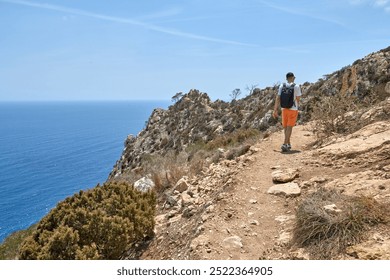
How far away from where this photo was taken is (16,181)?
176ft

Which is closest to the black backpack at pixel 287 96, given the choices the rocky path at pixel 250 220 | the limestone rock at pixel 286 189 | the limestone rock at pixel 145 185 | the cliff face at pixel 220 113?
the rocky path at pixel 250 220

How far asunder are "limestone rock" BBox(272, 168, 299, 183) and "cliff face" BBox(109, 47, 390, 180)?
12.0 m

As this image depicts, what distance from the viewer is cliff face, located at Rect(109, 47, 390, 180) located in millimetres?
21375

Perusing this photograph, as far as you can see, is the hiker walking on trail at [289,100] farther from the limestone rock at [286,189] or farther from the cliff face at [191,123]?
the cliff face at [191,123]

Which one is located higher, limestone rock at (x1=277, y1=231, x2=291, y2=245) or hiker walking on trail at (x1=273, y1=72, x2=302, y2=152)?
hiker walking on trail at (x1=273, y1=72, x2=302, y2=152)

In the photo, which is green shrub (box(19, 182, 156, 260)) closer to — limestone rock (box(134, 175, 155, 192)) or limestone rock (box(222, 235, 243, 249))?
limestone rock (box(222, 235, 243, 249))

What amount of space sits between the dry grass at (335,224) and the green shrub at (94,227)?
110 inches

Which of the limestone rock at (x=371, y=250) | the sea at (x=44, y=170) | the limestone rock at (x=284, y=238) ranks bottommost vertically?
the sea at (x=44, y=170)

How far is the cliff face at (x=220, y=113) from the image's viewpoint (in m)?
21.4

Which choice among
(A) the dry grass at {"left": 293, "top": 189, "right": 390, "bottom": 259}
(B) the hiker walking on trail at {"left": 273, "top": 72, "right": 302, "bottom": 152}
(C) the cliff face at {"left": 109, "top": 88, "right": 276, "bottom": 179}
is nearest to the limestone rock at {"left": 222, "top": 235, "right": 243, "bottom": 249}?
(A) the dry grass at {"left": 293, "top": 189, "right": 390, "bottom": 259}

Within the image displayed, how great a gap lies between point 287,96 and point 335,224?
507 cm

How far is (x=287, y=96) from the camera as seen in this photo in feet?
27.5

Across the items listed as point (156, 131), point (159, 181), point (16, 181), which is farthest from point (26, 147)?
point (159, 181)

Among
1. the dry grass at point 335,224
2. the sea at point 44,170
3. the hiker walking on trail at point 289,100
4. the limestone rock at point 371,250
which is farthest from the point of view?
the sea at point 44,170
